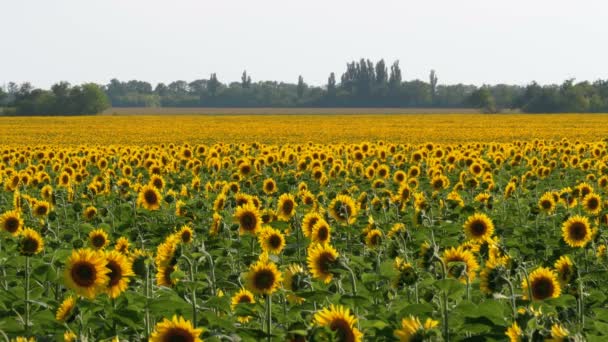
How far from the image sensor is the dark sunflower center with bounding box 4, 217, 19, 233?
278 inches

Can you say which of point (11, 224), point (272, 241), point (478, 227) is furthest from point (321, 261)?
point (11, 224)

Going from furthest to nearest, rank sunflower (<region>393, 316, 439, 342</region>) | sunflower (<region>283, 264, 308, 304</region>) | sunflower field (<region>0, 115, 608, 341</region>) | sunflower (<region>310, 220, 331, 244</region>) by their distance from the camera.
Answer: sunflower (<region>310, 220, 331, 244</region>), sunflower (<region>283, 264, 308, 304</region>), sunflower field (<region>0, 115, 608, 341</region>), sunflower (<region>393, 316, 439, 342</region>)

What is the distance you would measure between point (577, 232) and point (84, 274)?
12.9 feet

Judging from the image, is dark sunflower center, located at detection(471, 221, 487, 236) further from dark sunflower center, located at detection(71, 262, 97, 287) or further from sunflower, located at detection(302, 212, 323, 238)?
dark sunflower center, located at detection(71, 262, 97, 287)

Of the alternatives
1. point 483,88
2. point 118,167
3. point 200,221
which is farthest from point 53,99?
point 200,221

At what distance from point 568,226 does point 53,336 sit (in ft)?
12.9

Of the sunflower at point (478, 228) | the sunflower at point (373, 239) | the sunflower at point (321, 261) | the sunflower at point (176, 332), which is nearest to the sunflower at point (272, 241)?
the sunflower at point (373, 239)

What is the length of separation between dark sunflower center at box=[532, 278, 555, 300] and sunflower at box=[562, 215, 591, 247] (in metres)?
2.13

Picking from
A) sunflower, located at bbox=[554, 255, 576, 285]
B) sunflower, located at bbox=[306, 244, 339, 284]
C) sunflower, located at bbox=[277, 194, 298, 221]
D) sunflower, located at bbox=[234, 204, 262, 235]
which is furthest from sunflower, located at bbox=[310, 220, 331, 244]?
sunflower, located at bbox=[554, 255, 576, 285]

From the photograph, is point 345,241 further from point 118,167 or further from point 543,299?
point 118,167

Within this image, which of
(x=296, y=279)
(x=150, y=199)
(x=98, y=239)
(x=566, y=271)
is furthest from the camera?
(x=150, y=199)

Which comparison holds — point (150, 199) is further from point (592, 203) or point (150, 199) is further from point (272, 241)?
point (592, 203)

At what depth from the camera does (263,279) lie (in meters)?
4.38

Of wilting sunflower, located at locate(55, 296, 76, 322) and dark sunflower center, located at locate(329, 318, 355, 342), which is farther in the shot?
wilting sunflower, located at locate(55, 296, 76, 322)
